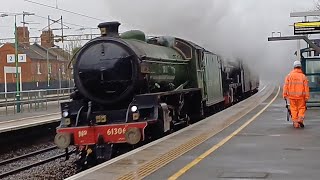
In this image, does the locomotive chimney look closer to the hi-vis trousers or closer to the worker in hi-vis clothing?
the worker in hi-vis clothing

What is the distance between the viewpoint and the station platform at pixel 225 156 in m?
7.32

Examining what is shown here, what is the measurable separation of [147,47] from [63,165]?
374 centimetres

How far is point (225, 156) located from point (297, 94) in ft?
15.1

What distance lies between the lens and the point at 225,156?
8695 mm

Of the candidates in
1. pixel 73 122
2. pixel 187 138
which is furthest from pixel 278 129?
pixel 73 122

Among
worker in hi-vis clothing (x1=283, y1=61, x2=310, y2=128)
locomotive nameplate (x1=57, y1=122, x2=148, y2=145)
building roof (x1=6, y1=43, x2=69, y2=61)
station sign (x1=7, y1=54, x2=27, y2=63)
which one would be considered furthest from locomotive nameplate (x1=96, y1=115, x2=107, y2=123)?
building roof (x1=6, y1=43, x2=69, y2=61)

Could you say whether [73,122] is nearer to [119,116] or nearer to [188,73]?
[119,116]

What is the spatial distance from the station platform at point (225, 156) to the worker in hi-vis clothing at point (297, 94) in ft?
1.09

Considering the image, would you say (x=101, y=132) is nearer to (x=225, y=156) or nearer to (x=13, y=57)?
(x=225, y=156)

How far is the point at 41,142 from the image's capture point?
18453 millimetres

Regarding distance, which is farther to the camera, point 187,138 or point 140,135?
point 187,138

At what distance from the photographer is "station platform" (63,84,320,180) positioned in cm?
732

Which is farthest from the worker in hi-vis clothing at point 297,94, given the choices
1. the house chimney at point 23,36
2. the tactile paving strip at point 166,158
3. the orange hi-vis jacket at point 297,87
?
the house chimney at point 23,36

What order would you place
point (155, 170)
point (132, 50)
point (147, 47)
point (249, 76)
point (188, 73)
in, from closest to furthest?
point (155, 170) < point (132, 50) < point (147, 47) < point (188, 73) < point (249, 76)
